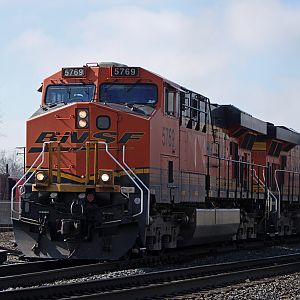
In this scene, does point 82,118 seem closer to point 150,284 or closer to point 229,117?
point 150,284

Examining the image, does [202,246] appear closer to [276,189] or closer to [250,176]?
[250,176]

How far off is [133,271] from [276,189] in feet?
35.0

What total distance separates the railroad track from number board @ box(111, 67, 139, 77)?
13.5 feet

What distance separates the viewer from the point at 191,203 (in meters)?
15.5

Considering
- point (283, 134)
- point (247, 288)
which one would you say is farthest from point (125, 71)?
point (283, 134)

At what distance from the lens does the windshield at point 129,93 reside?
44.5 feet

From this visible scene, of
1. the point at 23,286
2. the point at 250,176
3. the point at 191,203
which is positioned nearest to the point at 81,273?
the point at 23,286

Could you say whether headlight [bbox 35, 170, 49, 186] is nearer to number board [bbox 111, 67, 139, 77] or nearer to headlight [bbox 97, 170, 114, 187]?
headlight [bbox 97, 170, 114, 187]

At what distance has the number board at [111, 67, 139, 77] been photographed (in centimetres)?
1354

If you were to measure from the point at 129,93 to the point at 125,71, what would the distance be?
45cm

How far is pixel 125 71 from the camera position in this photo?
1358 centimetres

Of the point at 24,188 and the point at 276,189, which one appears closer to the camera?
the point at 24,188

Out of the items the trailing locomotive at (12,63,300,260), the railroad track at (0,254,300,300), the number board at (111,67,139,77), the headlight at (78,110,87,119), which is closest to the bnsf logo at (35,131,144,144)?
the trailing locomotive at (12,63,300,260)

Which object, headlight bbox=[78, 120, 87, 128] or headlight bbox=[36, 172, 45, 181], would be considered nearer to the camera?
headlight bbox=[36, 172, 45, 181]
